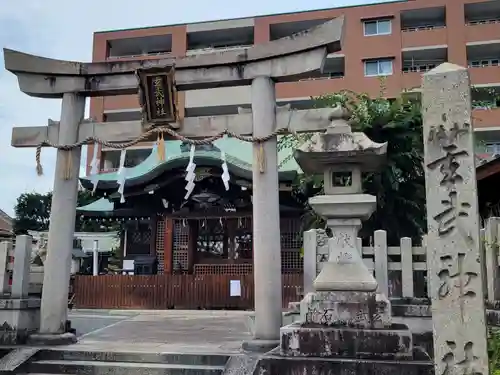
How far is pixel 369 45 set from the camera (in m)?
34.1

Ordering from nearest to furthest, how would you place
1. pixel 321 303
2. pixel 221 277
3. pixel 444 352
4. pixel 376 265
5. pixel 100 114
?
1. pixel 444 352
2. pixel 321 303
3. pixel 376 265
4. pixel 221 277
5. pixel 100 114

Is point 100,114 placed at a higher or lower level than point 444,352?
higher

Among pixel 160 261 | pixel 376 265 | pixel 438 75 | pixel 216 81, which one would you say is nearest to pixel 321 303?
pixel 376 265

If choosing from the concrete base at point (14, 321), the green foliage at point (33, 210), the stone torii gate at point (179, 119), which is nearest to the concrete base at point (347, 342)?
the stone torii gate at point (179, 119)

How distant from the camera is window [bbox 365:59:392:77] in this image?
112 ft

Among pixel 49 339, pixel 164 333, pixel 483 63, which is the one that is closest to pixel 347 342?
pixel 49 339

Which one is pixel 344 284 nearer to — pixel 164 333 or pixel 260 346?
pixel 260 346

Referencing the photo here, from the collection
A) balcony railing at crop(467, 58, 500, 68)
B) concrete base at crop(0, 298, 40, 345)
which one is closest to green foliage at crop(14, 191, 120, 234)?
balcony railing at crop(467, 58, 500, 68)

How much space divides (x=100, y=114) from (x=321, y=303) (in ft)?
112

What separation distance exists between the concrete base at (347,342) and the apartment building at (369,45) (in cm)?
2585

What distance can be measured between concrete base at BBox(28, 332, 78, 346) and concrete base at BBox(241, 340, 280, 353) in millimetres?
3063

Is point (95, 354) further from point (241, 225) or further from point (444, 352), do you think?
point (241, 225)

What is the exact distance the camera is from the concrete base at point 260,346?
719 cm

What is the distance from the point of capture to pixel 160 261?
19750 millimetres
